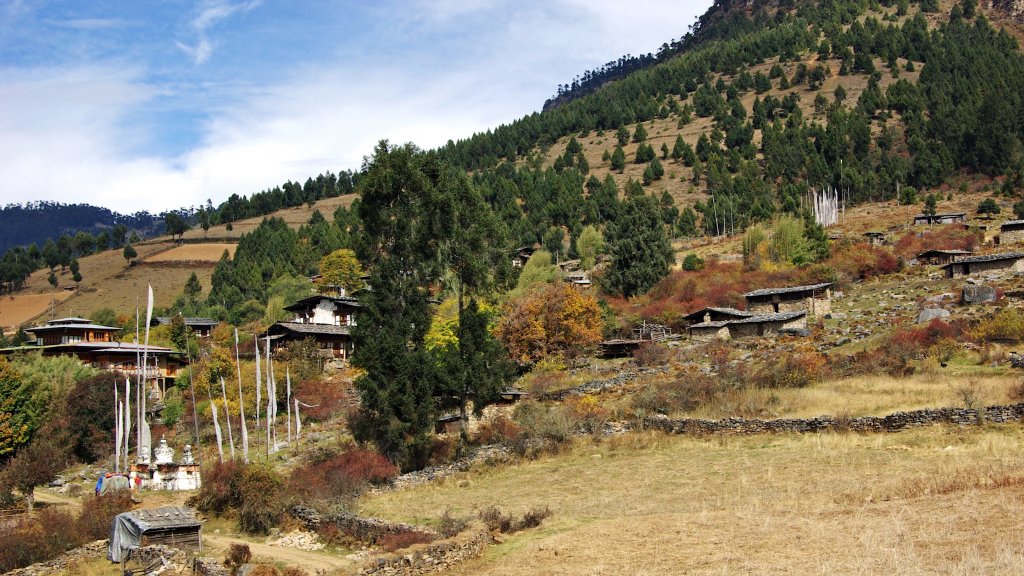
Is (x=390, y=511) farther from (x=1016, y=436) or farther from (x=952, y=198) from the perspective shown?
(x=952, y=198)

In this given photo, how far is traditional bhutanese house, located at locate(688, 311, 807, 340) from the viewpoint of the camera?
2135 inches

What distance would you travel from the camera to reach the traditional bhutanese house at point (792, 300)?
193 ft

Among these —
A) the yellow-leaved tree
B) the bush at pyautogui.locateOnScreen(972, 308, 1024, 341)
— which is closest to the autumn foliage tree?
the bush at pyautogui.locateOnScreen(972, 308, 1024, 341)

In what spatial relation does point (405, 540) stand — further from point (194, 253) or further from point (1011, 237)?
point (194, 253)

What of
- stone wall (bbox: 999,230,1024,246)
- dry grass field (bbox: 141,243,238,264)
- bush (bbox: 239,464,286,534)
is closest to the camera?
bush (bbox: 239,464,286,534)

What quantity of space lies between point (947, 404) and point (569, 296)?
98.9 ft

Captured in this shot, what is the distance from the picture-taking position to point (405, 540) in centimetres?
2238

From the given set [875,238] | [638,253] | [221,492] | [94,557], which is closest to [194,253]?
[638,253]

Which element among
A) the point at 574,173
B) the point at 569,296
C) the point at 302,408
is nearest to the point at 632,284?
the point at 569,296

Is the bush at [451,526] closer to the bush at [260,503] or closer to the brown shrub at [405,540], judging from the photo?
the brown shrub at [405,540]

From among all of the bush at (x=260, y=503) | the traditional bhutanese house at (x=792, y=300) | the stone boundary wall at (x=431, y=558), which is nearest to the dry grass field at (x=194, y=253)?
the traditional bhutanese house at (x=792, y=300)

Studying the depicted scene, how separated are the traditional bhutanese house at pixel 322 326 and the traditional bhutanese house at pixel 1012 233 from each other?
5444cm

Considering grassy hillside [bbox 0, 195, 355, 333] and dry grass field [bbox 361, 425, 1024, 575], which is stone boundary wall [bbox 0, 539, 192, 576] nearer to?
dry grass field [bbox 361, 425, 1024, 575]

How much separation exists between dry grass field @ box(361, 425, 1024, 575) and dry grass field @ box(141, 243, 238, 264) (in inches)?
4811
